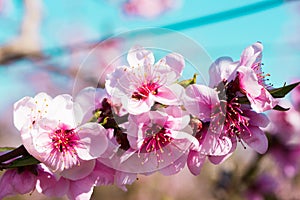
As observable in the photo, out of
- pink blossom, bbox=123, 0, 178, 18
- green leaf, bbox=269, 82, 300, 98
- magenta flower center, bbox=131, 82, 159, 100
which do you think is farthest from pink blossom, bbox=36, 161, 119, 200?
pink blossom, bbox=123, 0, 178, 18

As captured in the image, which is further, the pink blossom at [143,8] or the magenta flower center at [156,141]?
the pink blossom at [143,8]

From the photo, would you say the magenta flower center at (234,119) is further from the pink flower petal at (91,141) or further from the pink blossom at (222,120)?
the pink flower petal at (91,141)

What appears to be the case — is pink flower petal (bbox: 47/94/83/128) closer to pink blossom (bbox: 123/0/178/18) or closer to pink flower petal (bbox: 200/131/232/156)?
pink flower petal (bbox: 200/131/232/156)

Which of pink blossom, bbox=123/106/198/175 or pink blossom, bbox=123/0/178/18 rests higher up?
pink blossom, bbox=123/106/198/175

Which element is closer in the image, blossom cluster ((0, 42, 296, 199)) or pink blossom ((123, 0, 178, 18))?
blossom cluster ((0, 42, 296, 199))

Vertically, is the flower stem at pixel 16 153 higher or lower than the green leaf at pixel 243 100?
lower

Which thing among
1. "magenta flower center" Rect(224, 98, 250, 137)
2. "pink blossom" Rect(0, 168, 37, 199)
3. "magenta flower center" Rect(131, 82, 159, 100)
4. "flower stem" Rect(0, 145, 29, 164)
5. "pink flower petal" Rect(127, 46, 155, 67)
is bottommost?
"pink blossom" Rect(0, 168, 37, 199)

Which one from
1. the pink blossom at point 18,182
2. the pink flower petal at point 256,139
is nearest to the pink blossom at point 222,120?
the pink flower petal at point 256,139
